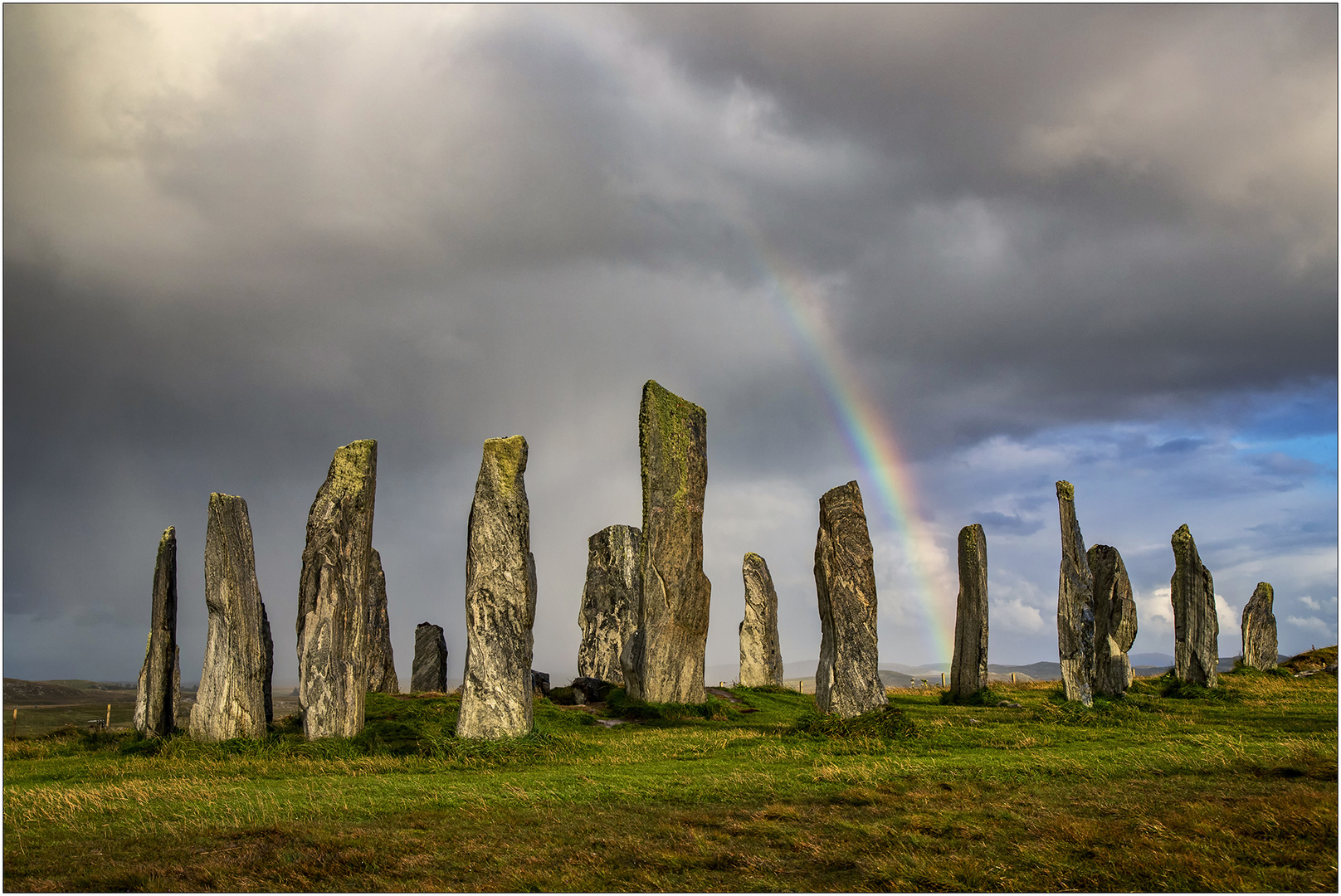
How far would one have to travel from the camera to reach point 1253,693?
2731 cm

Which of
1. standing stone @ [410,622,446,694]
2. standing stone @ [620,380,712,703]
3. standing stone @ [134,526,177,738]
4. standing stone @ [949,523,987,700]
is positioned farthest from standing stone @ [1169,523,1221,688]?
standing stone @ [134,526,177,738]

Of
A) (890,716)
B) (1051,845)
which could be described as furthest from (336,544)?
(1051,845)

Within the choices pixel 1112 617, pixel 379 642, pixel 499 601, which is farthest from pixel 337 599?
pixel 1112 617

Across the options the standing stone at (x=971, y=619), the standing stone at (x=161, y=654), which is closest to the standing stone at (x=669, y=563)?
the standing stone at (x=971, y=619)

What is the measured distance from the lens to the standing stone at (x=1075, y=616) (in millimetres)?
23016

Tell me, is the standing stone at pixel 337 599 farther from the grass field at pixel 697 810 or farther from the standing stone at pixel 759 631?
the standing stone at pixel 759 631

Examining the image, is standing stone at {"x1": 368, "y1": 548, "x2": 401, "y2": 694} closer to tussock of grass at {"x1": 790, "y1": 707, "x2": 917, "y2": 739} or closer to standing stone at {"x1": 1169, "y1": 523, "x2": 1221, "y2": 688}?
tussock of grass at {"x1": 790, "y1": 707, "x2": 917, "y2": 739}

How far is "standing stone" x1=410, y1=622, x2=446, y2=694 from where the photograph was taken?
33.2 m

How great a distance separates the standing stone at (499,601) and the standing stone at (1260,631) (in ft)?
111

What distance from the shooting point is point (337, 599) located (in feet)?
58.0

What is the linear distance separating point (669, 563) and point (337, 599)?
Result: 27.2ft

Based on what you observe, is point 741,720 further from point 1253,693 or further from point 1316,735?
point 1253,693

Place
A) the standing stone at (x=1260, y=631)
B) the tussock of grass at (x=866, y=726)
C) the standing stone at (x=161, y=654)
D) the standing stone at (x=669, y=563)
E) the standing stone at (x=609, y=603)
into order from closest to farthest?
the tussock of grass at (x=866, y=726) → the standing stone at (x=161, y=654) → the standing stone at (x=669, y=563) → the standing stone at (x=609, y=603) → the standing stone at (x=1260, y=631)

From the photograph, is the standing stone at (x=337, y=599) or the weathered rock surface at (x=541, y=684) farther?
the weathered rock surface at (x=541, y=684)
